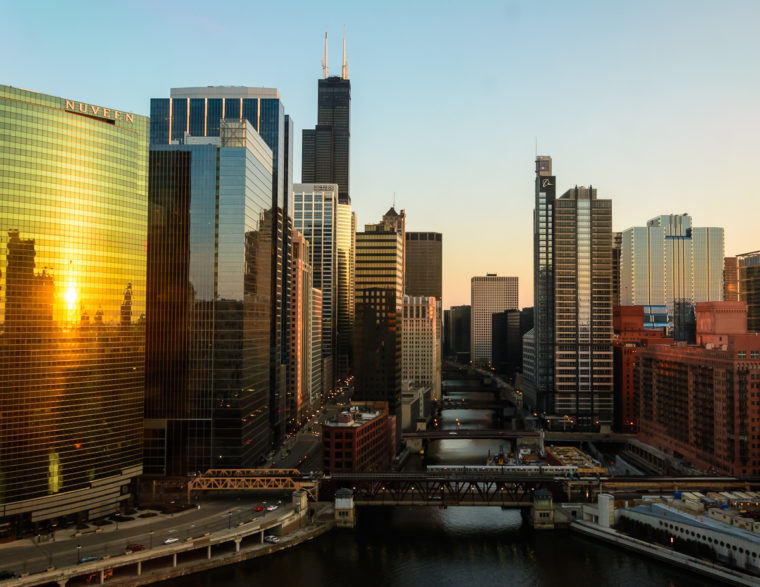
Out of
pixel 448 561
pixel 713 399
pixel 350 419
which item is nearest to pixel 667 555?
pixel 448 561

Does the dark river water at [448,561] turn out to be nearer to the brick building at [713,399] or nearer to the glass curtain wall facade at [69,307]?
the glass curtain wall facade at [69,307]

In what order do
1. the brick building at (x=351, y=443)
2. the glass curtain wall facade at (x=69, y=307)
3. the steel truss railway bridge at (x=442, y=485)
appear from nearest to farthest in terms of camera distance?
the glass curtain wall facade at (x=69, y=307) → the steel truss railway bridge at (x=442, y=485) → the brick building at (x=351, y=443)

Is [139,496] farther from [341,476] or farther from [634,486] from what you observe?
[634,486]

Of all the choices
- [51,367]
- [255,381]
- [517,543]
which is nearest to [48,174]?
[51,367]

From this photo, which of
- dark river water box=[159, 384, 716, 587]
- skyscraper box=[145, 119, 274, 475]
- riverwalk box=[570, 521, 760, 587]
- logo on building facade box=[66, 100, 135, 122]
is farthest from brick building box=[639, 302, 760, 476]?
logo on building facade box=[66, 100, 135, 122]

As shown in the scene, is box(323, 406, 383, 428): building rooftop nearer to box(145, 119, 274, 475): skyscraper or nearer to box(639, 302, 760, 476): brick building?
box(145, 119, 274, 475): skyscraper

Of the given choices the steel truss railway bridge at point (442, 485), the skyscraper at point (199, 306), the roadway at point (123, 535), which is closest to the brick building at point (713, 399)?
the steel truss railway bridge at point (442, 485)

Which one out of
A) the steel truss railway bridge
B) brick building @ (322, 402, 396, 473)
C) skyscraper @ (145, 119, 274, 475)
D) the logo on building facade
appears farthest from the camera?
brick building @ (322, 402, 396, 473)

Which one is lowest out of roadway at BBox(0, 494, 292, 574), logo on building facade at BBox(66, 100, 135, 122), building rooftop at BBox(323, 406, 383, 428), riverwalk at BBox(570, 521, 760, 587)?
riverwalk at BBox(570, 521, 760, 587)
